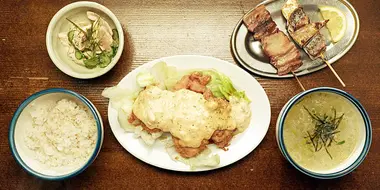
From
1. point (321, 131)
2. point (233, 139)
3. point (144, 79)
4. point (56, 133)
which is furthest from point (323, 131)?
point (56, 133)

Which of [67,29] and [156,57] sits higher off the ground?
[67,29]

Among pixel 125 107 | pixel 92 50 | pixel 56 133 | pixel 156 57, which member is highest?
pixel 92 50

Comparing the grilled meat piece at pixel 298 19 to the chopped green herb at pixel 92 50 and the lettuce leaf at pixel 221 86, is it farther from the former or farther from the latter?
the chopped green herb at pixel 92 50

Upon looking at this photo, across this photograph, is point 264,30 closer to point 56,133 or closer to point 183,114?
point 183,114

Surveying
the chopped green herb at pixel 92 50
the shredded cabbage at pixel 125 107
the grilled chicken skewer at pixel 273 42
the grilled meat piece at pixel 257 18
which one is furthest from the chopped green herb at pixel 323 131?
the chopped green herb at pixel 92 50

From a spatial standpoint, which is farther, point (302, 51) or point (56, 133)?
point (302, 51)

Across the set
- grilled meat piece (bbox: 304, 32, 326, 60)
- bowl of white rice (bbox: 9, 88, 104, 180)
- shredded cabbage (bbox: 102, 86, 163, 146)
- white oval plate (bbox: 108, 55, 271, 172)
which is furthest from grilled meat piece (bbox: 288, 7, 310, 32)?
bowl of white rice (bbox: 9, 88, 104, 180)

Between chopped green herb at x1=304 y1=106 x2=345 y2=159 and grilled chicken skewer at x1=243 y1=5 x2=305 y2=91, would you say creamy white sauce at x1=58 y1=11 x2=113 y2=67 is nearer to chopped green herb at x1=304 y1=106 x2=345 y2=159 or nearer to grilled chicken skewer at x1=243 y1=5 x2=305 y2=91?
grilled chicken skewer at x1=243 y1=5 x2=305 y2=91

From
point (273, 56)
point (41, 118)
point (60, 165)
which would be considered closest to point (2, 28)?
point (41, 118)
